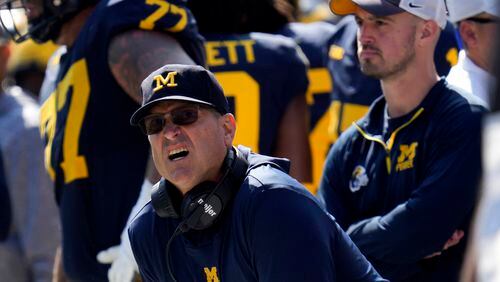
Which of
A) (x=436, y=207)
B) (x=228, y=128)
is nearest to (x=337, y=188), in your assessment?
(x=436, y=207)

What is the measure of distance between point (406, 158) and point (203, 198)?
112 cm

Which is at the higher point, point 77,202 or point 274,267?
point 274,267

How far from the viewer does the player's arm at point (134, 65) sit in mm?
4059

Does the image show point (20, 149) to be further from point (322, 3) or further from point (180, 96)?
point (322, 3)

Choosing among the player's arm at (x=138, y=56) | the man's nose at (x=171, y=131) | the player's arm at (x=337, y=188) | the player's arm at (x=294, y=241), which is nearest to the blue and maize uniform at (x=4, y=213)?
the player's arm at (x=138, y=56)

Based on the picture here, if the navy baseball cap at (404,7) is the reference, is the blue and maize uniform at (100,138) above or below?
below

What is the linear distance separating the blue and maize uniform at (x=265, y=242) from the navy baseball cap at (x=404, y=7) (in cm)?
102

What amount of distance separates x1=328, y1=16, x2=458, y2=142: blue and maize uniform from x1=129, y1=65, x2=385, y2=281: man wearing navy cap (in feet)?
7.55

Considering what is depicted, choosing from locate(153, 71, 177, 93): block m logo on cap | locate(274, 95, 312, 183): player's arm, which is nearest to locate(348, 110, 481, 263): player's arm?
locate(153, 71, 177, 93): block m logo on cap

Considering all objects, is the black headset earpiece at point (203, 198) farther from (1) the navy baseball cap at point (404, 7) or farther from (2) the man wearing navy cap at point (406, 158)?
(1) the navy baseball cap at point (404, 7)

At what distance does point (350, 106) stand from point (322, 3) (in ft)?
18.3

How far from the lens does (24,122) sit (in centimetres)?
652

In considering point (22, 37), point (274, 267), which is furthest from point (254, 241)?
point (22, 37)

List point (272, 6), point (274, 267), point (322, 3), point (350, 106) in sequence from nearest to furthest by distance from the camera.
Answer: point (274, 267) < point (350, 106) < point (272, 6) < point (322, 3)
